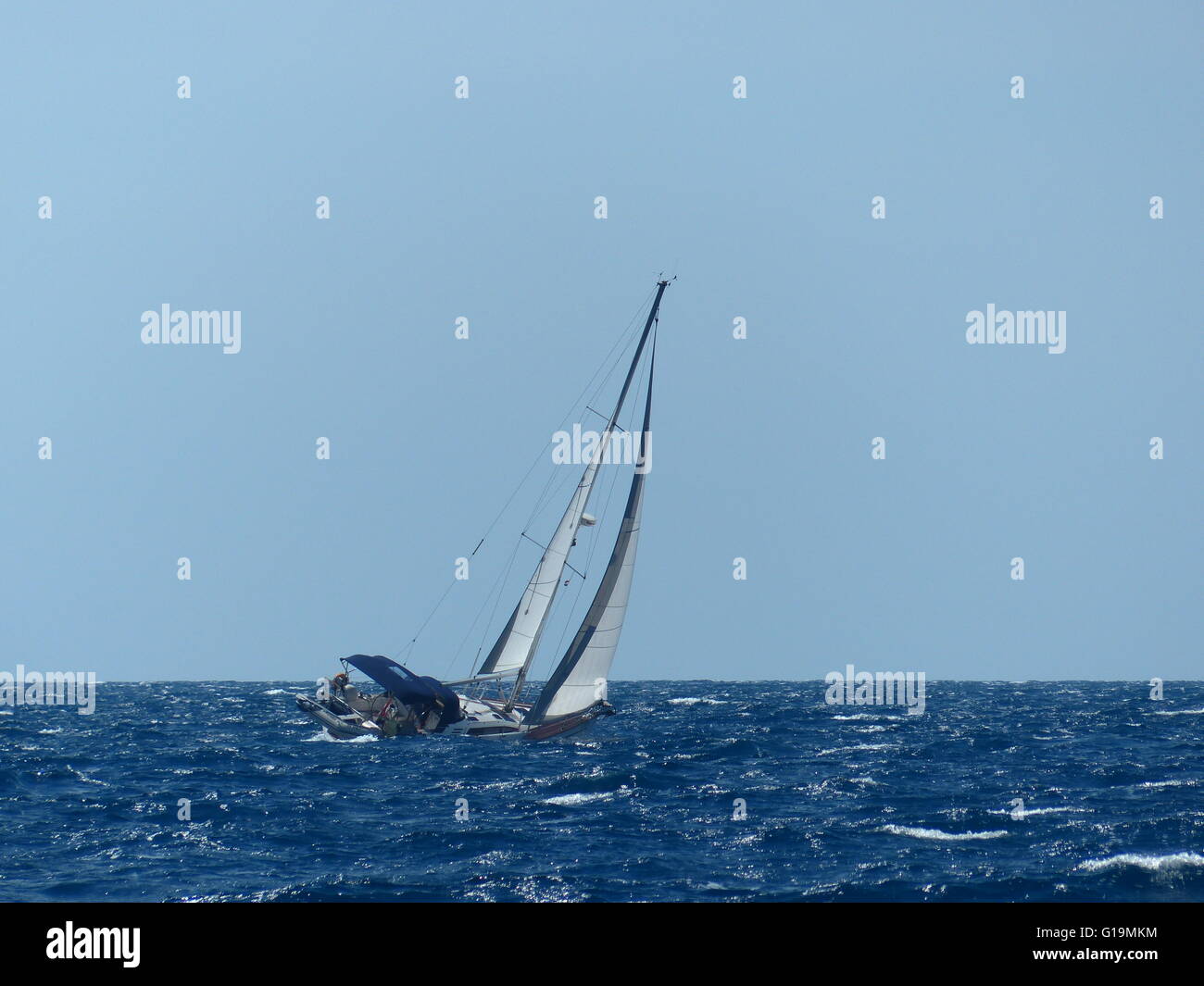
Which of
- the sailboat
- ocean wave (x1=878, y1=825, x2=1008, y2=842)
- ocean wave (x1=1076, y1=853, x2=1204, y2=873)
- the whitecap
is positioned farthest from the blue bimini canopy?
ocean wave (x1=1076, y1=853, x2=1204, y2=873)

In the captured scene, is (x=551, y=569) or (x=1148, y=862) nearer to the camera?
(x=1148, y=862)

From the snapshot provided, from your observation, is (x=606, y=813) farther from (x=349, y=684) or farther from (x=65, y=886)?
(x=349, y=684)

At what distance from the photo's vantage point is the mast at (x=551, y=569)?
46.5 meters

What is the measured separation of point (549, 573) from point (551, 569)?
16cm

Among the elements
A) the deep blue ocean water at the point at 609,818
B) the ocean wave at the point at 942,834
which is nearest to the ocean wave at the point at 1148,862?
the deep blue ocean water at the point at 609,818

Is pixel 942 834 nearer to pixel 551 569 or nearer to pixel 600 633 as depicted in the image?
pixel 600 633

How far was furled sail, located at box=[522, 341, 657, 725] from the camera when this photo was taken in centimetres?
4253

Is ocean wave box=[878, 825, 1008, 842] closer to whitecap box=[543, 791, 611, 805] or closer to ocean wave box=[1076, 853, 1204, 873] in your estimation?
ocean wave box=[1076, 853, 1204, 873]

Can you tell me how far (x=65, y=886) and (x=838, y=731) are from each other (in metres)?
35.3

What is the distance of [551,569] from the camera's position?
4791 centimetres

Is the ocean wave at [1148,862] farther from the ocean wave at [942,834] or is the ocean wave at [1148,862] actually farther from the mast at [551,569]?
the mast at [551,569]

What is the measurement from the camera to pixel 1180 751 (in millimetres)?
39156

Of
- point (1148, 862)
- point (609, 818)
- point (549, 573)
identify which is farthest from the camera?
point (549, 573)

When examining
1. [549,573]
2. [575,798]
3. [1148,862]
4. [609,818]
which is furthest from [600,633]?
[1148,862]
